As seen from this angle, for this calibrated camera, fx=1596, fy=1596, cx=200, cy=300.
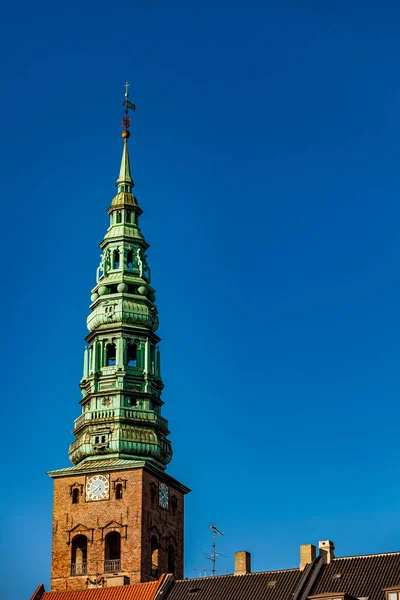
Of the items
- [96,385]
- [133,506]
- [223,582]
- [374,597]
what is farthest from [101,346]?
[374,597]

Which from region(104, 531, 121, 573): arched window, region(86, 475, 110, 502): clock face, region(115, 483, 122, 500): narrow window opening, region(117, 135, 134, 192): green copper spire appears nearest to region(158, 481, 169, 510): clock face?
region(115, 483, 122, 500): narrow window opening

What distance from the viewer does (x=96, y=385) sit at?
10738cm

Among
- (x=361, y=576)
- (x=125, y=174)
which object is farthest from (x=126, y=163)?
(x=361, y=576)

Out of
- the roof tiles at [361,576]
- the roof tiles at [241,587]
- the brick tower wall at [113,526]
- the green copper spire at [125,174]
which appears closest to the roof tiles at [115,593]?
the roof tiles at [241,587]

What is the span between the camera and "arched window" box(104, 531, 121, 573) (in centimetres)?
10025

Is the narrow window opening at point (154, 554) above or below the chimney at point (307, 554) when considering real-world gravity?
above

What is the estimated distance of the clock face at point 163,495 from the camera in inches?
4117

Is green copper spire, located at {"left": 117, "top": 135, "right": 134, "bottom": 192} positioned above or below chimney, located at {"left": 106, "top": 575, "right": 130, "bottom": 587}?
above

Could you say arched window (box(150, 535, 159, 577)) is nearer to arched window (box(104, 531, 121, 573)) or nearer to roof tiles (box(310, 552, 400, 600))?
arched window (box(104, 531, 121, 573))

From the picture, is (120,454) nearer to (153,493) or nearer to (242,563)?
(153,493)

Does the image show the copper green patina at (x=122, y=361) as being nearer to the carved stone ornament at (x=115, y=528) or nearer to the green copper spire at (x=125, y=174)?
the green copper spire at (x=125, y=174)

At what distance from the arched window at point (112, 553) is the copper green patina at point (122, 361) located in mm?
5198

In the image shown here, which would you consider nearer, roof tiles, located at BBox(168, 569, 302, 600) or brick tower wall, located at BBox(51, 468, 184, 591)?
roof tiles, located at BBox(168, 569, 302, 600)

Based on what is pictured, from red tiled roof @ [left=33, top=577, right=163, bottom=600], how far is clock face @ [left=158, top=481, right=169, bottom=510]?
28.8 feet
